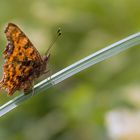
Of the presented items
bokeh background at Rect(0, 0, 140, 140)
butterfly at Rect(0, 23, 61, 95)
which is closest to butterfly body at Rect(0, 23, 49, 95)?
butterfly at Rect(0, 23, 61, 95)

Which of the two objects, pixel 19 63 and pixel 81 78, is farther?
pixel 81 78

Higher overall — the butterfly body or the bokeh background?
the butterfly body

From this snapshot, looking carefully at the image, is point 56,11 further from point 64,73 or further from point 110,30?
point 64,73

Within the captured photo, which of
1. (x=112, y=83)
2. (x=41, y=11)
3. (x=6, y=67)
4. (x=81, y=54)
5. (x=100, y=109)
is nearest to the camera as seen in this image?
(x=6, y=67)

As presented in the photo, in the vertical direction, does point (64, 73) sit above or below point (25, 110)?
above

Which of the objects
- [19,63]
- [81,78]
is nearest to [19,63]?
[19,63]

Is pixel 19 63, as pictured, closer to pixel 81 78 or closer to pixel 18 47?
pixel 18 47

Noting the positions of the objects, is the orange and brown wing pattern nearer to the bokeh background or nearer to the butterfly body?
the butterfly body

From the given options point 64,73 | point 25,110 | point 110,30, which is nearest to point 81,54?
point 110,30
